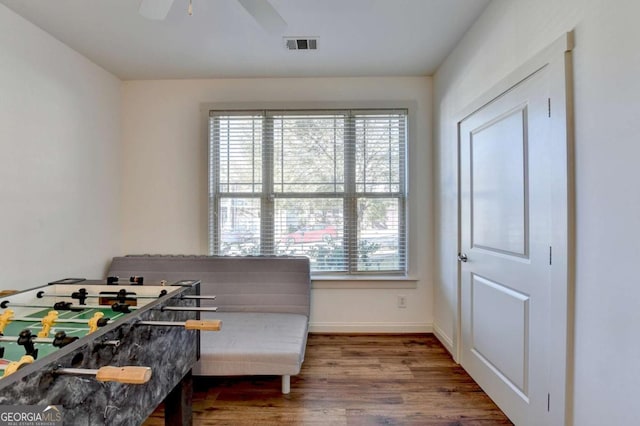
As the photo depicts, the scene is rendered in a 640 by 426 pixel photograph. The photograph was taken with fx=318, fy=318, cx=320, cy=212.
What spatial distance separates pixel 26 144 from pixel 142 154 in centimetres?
103

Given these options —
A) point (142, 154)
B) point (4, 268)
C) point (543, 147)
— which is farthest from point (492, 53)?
point (4, 268)

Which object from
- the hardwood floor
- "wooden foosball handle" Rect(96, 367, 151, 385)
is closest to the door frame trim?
the hardwood floor

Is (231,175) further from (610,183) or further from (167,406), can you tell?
(610,183)

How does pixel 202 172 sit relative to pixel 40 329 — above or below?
above

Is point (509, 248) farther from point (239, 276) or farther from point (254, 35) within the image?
point (254, 35)

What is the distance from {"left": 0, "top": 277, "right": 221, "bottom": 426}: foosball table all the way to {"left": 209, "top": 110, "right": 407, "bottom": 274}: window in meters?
1.37

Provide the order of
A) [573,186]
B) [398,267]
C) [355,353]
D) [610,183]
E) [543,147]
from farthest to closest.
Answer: [398,267], [355,353], [543,147], [573,186], [610,183]

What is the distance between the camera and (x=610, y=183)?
1.23 meters

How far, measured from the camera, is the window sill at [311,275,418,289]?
10.2 ft

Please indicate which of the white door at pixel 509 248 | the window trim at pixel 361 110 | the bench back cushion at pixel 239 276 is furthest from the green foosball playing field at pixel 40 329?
the white door at pixel 509 248

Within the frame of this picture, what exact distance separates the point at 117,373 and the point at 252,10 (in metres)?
1.59

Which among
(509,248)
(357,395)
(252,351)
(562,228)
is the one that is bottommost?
(357,395)

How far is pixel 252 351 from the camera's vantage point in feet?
6.75

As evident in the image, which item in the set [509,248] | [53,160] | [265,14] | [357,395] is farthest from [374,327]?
[53,160]
